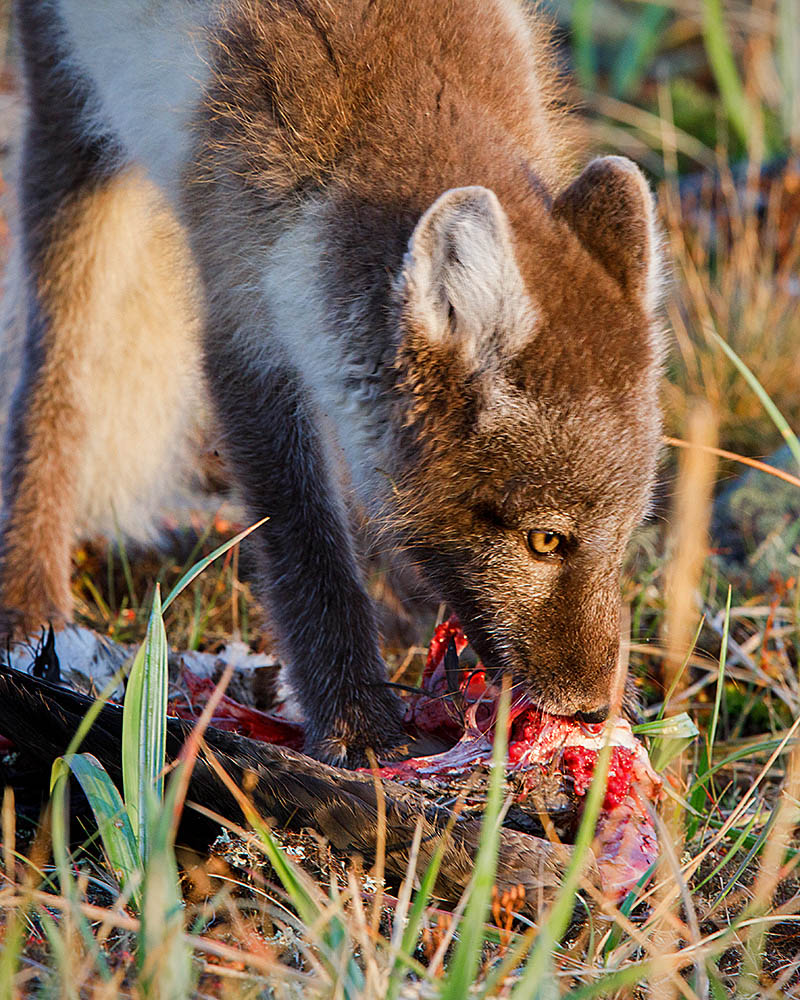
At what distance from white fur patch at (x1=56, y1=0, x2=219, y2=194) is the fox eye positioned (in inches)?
56.9

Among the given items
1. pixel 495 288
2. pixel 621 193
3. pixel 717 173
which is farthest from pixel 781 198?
pixel 495 288

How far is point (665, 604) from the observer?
3.83 metres

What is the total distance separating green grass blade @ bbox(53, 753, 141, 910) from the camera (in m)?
2.07

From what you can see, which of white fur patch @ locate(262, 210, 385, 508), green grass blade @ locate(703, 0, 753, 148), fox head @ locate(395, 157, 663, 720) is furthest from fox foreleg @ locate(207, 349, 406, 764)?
green grass blade @ locate(703, 0, 753, 148)

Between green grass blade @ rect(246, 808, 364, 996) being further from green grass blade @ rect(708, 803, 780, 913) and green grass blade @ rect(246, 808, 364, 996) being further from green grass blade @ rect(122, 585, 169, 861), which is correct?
green grass blade @ rect(708, 803, 780, 913)

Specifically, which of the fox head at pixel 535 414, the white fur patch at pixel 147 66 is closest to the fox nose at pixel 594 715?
the fox head at pixel 535 414

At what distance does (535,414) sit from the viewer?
8.54ft

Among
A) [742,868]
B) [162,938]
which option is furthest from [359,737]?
[162,938]

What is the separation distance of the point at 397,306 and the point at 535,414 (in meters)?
0.40

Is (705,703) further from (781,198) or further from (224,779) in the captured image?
(781,198)

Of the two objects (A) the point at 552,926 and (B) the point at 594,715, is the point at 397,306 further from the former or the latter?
(A) the point at 552,926

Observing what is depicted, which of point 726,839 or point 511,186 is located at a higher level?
point 511,186

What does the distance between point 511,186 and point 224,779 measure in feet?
5.06

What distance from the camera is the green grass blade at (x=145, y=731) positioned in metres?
2.09
